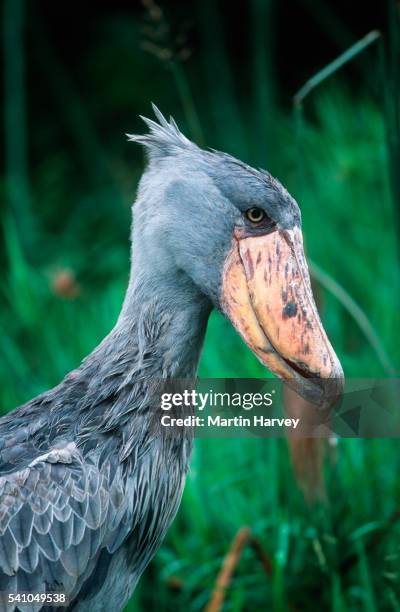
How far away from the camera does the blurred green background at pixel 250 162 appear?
7.49 feet

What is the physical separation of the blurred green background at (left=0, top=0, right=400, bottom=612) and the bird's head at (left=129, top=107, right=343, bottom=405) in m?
0.61

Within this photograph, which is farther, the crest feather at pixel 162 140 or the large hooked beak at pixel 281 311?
the crest feather at pixel 162 140

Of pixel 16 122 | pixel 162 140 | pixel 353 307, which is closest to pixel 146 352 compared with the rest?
pixel 162 140

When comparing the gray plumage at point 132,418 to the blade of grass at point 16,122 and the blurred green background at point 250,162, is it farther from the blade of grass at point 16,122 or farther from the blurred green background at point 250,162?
the blade of grass at point 16,122

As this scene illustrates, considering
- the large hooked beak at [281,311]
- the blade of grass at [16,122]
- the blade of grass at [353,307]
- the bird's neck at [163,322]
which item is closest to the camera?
the large hooked beak at [281,311]

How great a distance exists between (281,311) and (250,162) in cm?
252

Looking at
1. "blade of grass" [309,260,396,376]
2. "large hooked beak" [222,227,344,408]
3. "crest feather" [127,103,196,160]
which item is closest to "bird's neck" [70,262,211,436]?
"large hooked beak" [222,227,344,408]

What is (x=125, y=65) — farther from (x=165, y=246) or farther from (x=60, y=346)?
(x=165, y=246)

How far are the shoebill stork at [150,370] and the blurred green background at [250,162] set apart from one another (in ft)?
1.76

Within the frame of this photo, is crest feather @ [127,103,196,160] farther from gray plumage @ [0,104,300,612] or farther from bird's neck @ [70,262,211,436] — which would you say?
bird's neck @ [70,262,211,436]

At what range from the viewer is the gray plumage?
1685mm

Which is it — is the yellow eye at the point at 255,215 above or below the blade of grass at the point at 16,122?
below

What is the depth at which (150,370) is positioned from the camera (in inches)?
70.6

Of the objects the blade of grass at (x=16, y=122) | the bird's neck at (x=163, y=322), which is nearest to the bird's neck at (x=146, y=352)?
the bird's neck at (x=163, y=322)
